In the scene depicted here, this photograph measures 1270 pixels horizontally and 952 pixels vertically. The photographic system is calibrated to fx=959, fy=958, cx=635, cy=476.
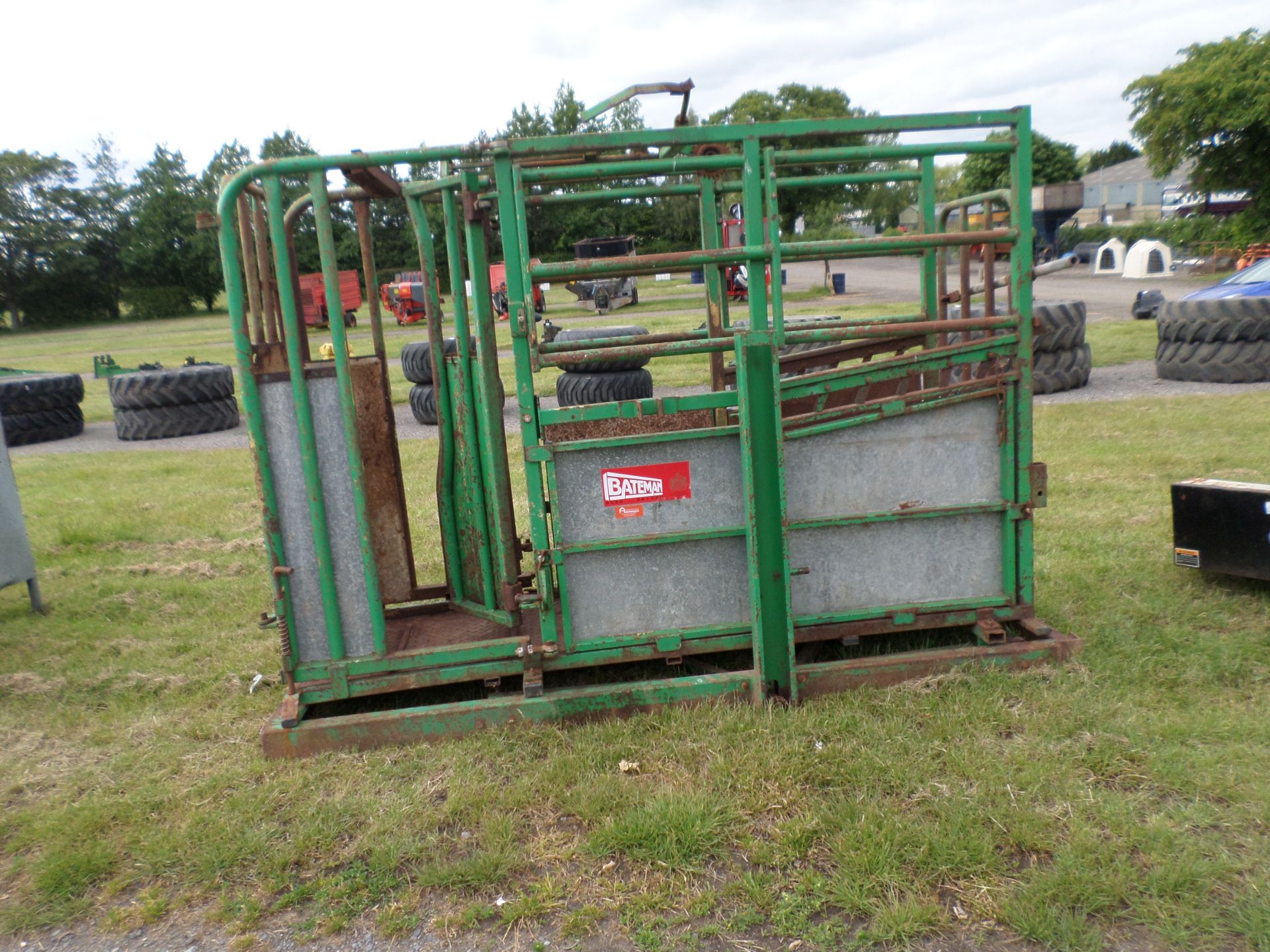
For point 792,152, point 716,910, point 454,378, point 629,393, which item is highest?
point 792,152

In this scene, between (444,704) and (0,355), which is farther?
(0,355)

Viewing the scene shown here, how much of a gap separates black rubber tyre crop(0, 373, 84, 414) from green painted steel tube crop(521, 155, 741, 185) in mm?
10705

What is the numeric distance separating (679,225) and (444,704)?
37862 millimetres

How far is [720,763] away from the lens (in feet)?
10.7

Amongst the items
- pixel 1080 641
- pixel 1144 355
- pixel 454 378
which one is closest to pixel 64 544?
pixel 454 378

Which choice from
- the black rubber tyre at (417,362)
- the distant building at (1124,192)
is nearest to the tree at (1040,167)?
the distant building at (1124,192)

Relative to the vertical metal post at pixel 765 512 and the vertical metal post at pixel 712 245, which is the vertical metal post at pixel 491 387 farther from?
the vertical metal post at pixel 712 245

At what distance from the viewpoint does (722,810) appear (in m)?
3.03

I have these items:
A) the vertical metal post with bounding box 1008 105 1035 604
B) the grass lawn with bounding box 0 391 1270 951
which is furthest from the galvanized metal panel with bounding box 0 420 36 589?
the vertical metal post with bounding box 1008 105 1035 604

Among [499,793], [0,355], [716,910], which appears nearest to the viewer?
[716,910]

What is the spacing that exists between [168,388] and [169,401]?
Result: 0.16m

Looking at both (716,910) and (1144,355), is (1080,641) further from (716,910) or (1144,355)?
(1144,355)

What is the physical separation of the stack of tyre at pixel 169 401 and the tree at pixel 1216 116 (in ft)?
102

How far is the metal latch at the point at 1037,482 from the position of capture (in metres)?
3.83
